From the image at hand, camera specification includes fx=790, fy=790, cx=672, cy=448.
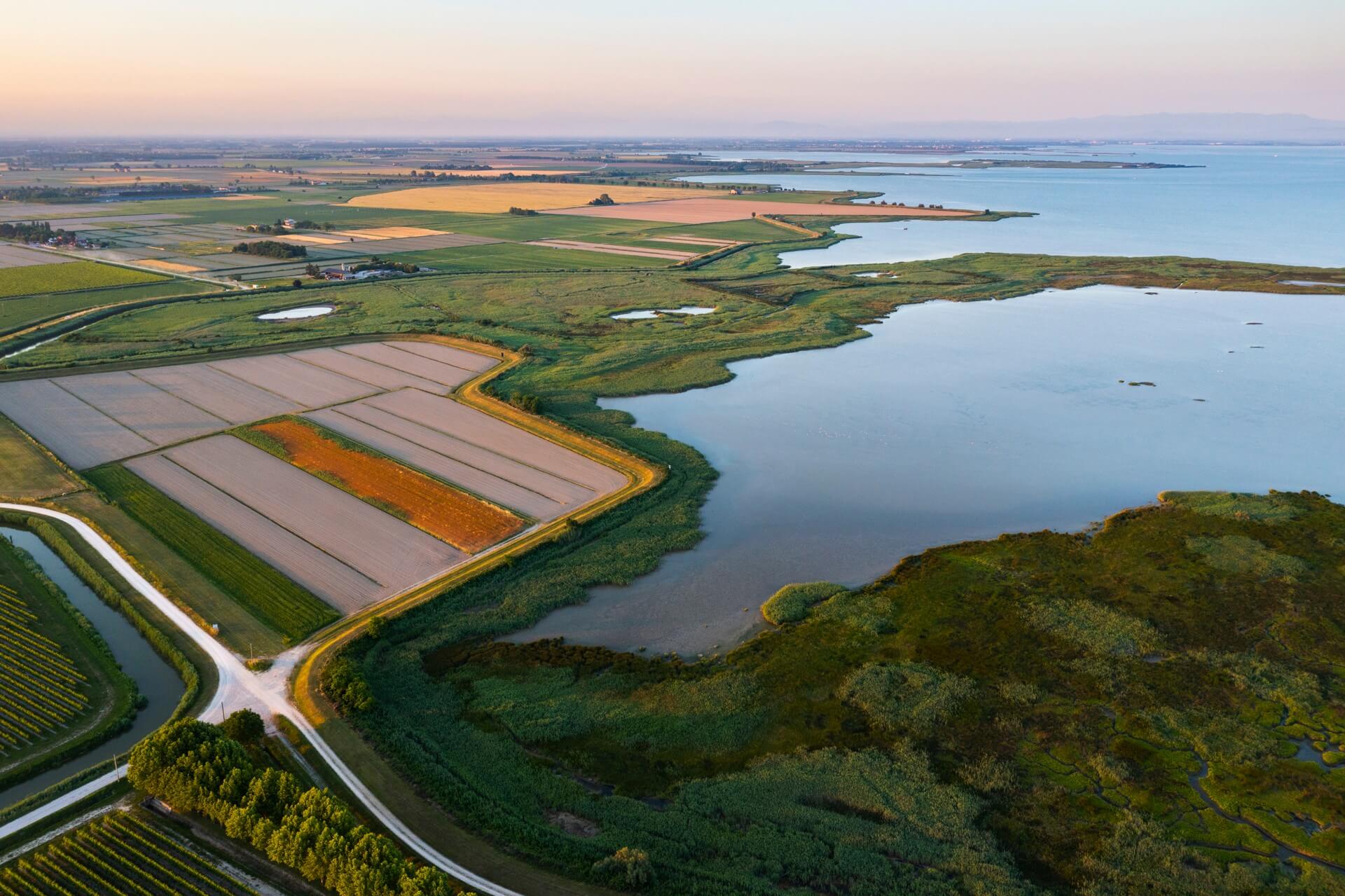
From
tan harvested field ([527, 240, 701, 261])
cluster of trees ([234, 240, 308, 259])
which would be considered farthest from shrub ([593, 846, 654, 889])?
cluster of trees ([234, 240, 308, 259])

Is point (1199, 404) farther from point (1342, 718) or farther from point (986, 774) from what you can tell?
point (986, 774)

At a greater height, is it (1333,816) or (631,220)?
(631,220)

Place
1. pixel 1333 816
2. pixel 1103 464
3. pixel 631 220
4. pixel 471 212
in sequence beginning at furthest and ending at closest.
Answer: pixel 471 212
pixel 631 220
pixel 1103 464
pixel 1333 816

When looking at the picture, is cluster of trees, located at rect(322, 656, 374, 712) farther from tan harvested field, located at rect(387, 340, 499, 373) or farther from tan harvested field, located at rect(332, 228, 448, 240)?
tan harvested field, located at rect(332, 228, 448, 240)

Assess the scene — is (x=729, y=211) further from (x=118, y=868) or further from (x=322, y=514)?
(x=118, y=868)

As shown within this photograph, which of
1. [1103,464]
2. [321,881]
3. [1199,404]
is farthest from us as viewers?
[1199,404]

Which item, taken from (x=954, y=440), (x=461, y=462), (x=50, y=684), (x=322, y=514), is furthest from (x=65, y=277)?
(x=954, y=440)

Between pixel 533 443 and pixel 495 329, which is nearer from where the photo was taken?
pixel 533 443

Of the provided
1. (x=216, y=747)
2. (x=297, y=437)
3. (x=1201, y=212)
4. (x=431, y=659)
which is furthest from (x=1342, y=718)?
(x=1201, y=212)
